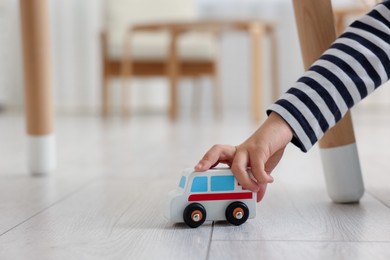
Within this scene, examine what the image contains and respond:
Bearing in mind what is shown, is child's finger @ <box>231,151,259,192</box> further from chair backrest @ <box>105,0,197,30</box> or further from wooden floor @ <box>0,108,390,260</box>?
chair backrest @ <box>105,0,197,30</box>

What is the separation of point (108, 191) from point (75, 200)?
0.09 m

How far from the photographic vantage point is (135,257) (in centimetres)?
55

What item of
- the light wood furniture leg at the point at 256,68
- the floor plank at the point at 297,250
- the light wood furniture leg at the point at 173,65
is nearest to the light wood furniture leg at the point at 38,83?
the floor plank at the point at 297,250

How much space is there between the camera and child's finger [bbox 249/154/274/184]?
65cm

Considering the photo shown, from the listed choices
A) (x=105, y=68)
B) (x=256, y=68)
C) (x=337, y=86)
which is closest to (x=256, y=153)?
(x=337, y=86)

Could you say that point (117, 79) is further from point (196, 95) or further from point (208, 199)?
point (208, 199)

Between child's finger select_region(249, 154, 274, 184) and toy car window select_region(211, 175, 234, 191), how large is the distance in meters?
0.03

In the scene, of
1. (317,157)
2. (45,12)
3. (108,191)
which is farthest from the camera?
(317,157)

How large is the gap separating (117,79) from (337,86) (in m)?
3.59

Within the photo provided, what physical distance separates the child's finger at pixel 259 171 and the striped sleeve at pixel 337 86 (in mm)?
56

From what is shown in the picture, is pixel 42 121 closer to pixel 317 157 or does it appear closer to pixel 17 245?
pixel 17 245

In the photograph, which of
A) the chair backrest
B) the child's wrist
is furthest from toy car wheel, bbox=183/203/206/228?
the chair backrest

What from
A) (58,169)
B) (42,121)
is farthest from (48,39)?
(58,169)

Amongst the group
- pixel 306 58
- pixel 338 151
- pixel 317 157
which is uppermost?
pixel 306 58
